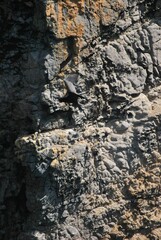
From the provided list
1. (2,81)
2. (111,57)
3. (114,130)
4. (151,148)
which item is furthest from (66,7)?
(151,148)

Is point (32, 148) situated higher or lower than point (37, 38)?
lower

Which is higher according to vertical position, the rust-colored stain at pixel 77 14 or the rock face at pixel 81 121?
the rust-colored stain at pixel 77 14

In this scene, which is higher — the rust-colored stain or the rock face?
the rust-colored stain

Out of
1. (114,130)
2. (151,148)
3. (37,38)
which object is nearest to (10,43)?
(37,38)

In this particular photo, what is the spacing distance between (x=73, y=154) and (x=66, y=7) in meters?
1.03

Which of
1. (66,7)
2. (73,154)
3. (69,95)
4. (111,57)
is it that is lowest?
(73,154)

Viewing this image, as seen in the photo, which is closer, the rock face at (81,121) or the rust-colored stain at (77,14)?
the rust-colored stain at (77,14)

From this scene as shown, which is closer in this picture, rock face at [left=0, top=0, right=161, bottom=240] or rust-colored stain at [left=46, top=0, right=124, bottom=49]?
rust-colored stain at [left=46, top=0, right=124, bottom=49]

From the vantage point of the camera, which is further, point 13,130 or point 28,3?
point 13,130

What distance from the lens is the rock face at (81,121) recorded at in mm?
3102

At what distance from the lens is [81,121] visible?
3203mm

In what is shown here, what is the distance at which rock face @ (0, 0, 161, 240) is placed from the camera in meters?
3.10

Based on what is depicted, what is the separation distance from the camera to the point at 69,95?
10.3 ft

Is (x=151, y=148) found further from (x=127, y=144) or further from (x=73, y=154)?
(x=73, y=154)
